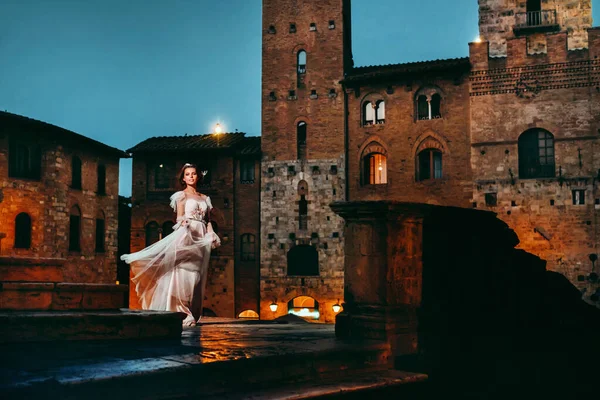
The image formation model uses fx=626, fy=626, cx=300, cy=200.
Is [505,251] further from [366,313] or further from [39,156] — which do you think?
[39,156]

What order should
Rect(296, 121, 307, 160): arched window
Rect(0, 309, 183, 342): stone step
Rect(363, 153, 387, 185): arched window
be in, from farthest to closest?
Rect(296, 121, 307, 160): arched window, Rect(363, 153, 387, 185): arched window, Rect(0, 309, 183, 342): stone step

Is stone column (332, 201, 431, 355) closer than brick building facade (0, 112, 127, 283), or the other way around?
stone column (332, 201, 431, 355)

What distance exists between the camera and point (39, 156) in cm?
2483

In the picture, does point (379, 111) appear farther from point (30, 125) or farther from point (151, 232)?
point (30, 125)

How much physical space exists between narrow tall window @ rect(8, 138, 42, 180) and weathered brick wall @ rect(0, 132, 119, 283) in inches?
8.1

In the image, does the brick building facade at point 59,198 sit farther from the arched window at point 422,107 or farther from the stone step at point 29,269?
the stone step at point 29,269

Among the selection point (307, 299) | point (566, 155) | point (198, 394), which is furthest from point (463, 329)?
point (307, 299)

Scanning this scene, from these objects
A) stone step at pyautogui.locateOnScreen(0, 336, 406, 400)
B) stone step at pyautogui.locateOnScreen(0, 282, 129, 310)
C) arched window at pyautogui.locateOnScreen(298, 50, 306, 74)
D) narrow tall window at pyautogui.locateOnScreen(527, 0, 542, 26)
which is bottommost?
stone step at pyautogui.locateOnScreen(0, 336, 406, 400)

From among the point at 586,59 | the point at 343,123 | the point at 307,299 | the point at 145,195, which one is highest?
the point at 586,59

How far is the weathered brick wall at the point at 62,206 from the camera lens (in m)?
23.3

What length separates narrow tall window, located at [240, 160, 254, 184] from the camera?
1104 inches

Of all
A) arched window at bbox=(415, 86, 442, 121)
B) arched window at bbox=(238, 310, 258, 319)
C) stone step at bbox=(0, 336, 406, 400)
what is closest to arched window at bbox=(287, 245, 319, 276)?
arched window at bbox=(238, 310, 258, 319)

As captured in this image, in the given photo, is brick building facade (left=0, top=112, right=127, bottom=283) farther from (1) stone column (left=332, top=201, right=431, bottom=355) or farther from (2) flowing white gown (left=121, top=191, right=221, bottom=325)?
(1) stone column (left=332, top=201, right=431, bottom=355)

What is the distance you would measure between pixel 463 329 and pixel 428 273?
0.95 metres
